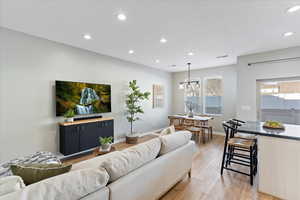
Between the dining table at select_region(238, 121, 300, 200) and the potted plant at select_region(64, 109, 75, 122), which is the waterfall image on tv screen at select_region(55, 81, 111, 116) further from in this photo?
the dining table at select_region(238, 121, 300, 200)

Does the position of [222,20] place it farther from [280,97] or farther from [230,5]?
[280,97]

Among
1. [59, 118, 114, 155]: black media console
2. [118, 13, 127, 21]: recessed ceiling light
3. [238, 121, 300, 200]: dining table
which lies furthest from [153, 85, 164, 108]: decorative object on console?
[238, 121, 300, 200]: dining table

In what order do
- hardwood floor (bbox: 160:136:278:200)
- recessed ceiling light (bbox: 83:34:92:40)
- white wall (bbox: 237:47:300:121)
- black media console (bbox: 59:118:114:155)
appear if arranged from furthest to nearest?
1. white wall (bbox: 237:47:300:121)
2. black media console (bbox: 59:118:114:155)
3. recessed ceiling light (bbox: 83:34:92:40)
4. hardwood floor (bbox: 160:136:278:200)

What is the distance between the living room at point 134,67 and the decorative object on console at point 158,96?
1332 millimetres

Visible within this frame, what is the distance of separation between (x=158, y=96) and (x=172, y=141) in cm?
428

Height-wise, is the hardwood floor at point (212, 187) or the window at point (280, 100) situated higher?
the window at point (280, 100)

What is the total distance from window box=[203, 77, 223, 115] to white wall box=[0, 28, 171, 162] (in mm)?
4286

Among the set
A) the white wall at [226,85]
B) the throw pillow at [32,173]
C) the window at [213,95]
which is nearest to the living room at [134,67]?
the throw pillow at [32,173]

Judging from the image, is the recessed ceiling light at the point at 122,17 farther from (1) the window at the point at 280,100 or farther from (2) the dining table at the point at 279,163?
(1) the window at the point at 280,100

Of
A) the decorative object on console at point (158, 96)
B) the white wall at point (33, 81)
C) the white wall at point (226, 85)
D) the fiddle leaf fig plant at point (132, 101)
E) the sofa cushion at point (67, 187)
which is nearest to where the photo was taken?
the sofa cushion at point (67, 187)

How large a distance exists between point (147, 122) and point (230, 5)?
454cm

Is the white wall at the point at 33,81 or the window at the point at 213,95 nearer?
the white wall at the point at 33,81

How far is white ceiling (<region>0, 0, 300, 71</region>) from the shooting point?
202 cm

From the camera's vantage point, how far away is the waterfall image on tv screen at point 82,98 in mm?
3346
